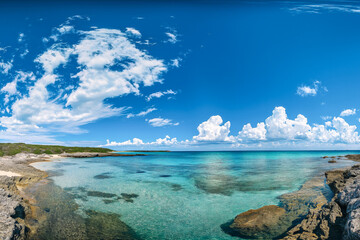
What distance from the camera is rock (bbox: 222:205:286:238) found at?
9.80 meters

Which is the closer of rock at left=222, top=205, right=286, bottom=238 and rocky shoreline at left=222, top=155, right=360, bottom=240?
rocky shoreline at left=222, top=155, right=360, bottom=240

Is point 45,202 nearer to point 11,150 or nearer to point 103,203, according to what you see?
point 103,203

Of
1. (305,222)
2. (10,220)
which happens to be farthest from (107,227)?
(305,222)

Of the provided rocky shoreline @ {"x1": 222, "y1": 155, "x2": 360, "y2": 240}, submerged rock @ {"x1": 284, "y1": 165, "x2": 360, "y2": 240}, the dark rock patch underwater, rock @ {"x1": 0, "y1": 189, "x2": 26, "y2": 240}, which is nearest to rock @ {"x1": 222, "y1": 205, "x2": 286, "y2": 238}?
rocky shoreline @ {"x1": 222, "y1": 155, "x2": 360, "y2": 240}

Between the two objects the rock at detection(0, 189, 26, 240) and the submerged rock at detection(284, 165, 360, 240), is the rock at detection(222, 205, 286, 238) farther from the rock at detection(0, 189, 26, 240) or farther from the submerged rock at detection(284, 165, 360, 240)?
the rock at detection(0, 189, 26, 240)

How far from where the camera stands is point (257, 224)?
33.9 ft

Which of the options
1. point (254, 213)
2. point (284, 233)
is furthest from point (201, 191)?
point (284, 233)

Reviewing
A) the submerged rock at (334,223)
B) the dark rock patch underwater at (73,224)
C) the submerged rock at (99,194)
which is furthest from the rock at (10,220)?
the submerged rock at (334,223)

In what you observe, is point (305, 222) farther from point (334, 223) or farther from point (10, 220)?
point (10, 220)

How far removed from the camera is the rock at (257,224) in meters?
9.80

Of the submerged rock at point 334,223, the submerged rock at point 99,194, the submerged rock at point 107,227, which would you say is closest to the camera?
the submerged rock at point 334,223

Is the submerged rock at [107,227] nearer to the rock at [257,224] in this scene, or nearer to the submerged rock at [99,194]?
the submerged rock at [99,194]

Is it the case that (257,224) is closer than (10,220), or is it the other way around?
(10,220)

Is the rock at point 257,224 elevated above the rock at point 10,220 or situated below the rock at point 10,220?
below
